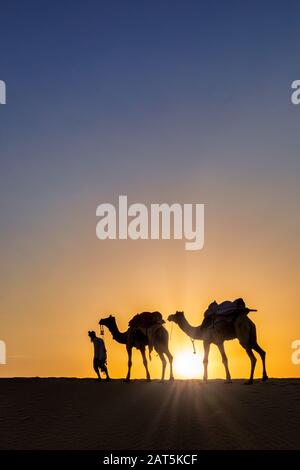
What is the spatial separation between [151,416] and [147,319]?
8.52 metres

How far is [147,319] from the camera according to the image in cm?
2806

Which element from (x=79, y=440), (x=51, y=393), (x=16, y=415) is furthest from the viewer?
(x=51, y=393)

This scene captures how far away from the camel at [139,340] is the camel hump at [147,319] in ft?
0.85

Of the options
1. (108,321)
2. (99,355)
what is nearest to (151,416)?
(99,355)

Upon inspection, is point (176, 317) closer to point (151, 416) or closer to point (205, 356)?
point (205, 356)

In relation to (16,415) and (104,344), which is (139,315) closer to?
(104,344)

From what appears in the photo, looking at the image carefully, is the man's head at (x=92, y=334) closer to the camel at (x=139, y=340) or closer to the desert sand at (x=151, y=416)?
the camel at (x=139, y=340)

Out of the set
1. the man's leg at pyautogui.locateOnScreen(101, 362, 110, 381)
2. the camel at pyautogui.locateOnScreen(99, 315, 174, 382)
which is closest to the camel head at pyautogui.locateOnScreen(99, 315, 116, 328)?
the camel at pyautogui.locateOnScreen(99, 315, 174, 382)

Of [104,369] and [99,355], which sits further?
[104,369]

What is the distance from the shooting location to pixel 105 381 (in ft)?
88.8

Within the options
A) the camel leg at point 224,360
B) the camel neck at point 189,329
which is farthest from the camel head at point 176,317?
the camel leg at point 224,360

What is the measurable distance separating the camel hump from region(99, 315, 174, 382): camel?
0.85 feet
